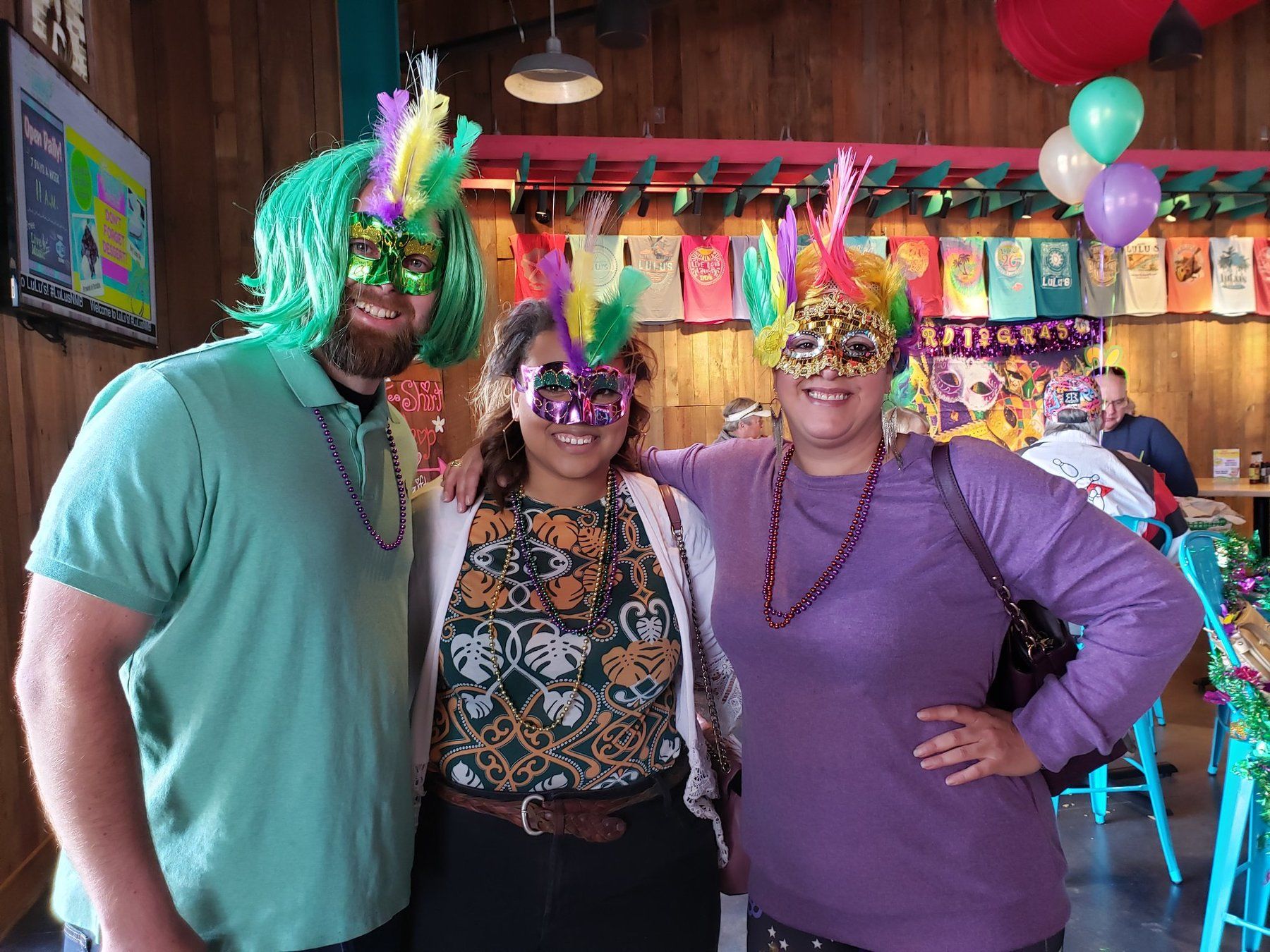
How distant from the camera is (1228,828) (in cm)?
232

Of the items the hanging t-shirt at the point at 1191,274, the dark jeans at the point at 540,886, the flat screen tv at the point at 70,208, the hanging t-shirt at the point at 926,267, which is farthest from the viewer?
the hanging t-shirt at the point at 1191,274

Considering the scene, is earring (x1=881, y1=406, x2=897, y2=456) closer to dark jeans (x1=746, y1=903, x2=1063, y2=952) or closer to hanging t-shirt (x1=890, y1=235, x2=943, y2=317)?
dark jeans (x1=746, y1=903, x2=1063, y2=952)

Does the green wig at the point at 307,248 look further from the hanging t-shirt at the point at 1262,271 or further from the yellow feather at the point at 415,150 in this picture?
the hanging t-shirt at the point at 1262,271

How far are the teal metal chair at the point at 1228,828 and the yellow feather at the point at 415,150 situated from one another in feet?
7.07

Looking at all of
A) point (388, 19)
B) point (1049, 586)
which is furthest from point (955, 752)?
point (388, 19)

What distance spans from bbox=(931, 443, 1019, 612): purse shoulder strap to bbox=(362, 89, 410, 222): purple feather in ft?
2.97

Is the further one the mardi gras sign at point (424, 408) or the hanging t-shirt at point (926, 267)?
the hanging t-shirt at point (926, 267)

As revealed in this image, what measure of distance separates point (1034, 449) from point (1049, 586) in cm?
288

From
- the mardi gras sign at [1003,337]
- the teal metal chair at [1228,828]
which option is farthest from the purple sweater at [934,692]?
the mardi gras sign at [1003,337]

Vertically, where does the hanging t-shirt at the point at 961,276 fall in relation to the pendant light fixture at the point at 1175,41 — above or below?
below

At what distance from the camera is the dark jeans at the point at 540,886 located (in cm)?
132

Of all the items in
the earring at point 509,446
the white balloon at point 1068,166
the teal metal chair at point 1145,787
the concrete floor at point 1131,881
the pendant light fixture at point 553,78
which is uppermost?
the pendant light fixture at point 553,78

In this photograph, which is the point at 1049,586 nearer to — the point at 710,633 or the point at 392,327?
the point at 710,633

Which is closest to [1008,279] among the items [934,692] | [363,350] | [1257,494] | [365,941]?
[1257,494]
